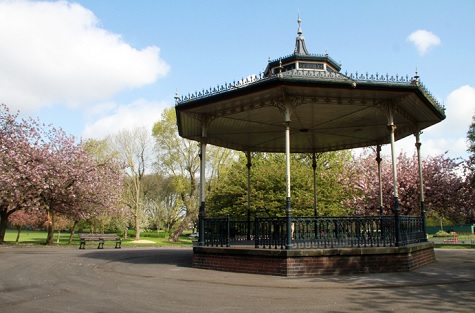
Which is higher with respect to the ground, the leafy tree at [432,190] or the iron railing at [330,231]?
the leafy tree at [432,190]

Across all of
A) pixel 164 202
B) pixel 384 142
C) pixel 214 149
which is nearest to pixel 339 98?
pixel 384 142

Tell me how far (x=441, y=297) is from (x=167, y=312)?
568 centimetres

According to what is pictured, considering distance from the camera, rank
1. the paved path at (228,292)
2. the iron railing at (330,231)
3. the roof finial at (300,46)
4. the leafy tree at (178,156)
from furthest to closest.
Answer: the leafy tree at (178,156), the roof finial at (300,46), the iron railing at (330,231), the paved path at (228,292)

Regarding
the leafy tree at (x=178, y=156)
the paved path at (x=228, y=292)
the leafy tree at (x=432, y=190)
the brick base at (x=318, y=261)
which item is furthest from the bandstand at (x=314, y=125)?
the leafy tree at (x=178, y=156)

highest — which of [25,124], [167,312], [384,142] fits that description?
[25,124]

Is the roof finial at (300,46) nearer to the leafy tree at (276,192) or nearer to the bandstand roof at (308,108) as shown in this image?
the bandstand roof at (308,108)

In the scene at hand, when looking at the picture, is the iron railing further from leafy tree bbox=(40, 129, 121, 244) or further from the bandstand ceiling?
leafy tree bbox=(40, 129, 121, 244)

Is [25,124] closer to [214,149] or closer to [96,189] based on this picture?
[96,189]

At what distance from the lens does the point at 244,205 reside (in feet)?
120

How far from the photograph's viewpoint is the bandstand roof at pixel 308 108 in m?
12.6

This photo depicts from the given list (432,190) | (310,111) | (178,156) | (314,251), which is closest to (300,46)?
(310,111)

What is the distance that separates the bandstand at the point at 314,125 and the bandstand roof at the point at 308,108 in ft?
0.12

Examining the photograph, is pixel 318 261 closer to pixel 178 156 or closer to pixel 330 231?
pixel 330 231

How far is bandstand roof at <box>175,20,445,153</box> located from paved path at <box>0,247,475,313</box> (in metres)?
5.74
